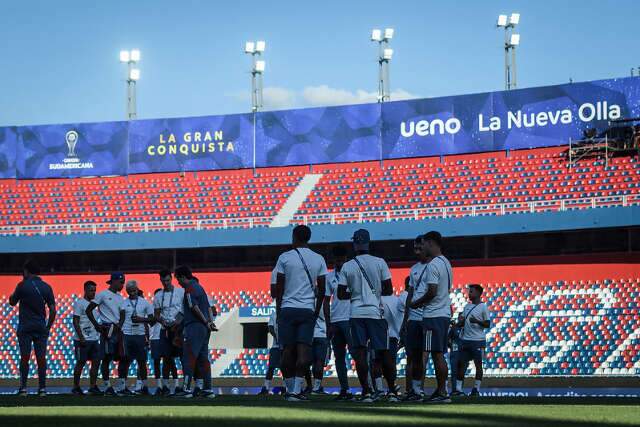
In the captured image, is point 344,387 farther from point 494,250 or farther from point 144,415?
point 494,250

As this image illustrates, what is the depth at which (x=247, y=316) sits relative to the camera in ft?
125

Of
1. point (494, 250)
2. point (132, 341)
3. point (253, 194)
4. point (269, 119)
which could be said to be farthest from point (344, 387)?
point (269, 119)

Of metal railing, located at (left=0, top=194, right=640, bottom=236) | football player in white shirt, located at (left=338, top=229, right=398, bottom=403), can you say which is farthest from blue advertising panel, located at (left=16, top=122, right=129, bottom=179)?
football player in white shirt, located at (left=338, top=229, right=398, bottom=403)

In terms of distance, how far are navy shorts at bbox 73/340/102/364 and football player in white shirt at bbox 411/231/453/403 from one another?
7.72 meters

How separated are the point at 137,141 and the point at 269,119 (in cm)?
647

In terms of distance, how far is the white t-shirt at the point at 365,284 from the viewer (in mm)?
12641

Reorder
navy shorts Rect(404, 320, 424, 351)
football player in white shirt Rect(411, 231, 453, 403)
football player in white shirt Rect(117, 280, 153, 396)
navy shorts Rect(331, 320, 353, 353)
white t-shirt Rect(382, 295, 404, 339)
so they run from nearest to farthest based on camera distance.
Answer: football player in white shirt Rect(411, 231, 453, 403)
navy shorts Rect(404, 320, 424, 351)
navy shorts Rect(331, 320, 353, 353)
white t-shirt Rect(382, 295, 404, 339)
football player in white shirt Rect(117, 280, 153, 396)

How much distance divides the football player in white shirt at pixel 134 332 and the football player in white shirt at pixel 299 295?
632 cm

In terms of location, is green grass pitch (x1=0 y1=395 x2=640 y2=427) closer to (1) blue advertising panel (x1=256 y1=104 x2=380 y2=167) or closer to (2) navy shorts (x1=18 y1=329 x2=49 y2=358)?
(2) navy shorts (x1=18 y1=329 x2=49 y2=358)

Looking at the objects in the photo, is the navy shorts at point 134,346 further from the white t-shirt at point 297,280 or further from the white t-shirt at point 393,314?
the white t-shirt at point 297,280

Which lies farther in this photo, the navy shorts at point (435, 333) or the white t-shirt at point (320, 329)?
the white t-shirt at point (320, 329)

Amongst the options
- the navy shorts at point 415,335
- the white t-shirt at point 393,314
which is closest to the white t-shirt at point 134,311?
the white t-shirt at point 393,314

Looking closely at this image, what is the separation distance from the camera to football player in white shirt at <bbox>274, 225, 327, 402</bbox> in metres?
12.6

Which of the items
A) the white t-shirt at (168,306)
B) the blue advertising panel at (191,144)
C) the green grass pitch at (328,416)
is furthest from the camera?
the blue advertising panel at (191,144)
